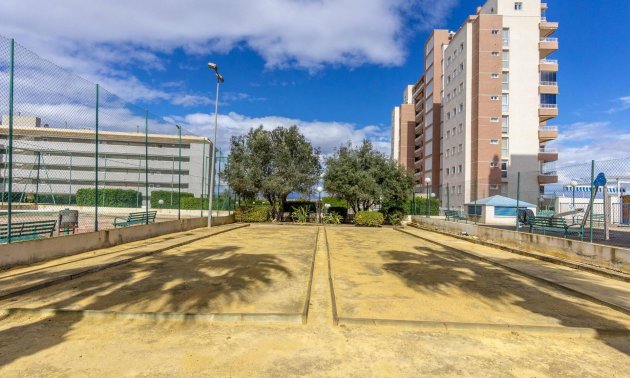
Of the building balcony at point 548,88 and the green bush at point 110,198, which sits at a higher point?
the building balcony at point 548,88

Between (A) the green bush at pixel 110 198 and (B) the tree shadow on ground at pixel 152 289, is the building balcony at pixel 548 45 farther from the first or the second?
(A) the green bush at pixel 110 198

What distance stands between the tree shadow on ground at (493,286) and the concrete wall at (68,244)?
8.39 m

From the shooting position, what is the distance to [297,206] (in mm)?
29750

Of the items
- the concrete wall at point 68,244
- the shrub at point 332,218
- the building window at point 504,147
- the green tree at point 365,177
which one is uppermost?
the building window at point 504,147

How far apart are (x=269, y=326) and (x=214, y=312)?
2.84 ft

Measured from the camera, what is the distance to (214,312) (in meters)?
4.76

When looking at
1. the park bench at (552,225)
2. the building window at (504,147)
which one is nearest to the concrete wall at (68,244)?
the park bench at (552,225)

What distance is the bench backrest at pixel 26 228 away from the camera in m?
7.94

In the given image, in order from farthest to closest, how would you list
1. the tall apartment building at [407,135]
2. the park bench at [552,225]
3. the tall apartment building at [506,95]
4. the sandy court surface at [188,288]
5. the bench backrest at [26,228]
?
the tall apartment building at [407,135], the tall apartment building at [506,95], the park bench at [552,225], the bench backrest at [26,228], the sandy court surface at [188,288]

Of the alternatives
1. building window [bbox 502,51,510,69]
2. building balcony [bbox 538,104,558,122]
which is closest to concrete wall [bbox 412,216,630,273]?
building balcony [bbox 538,104,558,122]

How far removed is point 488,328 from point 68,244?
10.1 metres

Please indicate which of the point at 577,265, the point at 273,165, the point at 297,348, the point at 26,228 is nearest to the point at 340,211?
the point at 273,165

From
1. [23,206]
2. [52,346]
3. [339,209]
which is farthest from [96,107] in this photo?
[339,209]

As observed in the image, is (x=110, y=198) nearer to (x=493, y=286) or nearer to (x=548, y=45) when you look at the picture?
(x=493, y=286)
